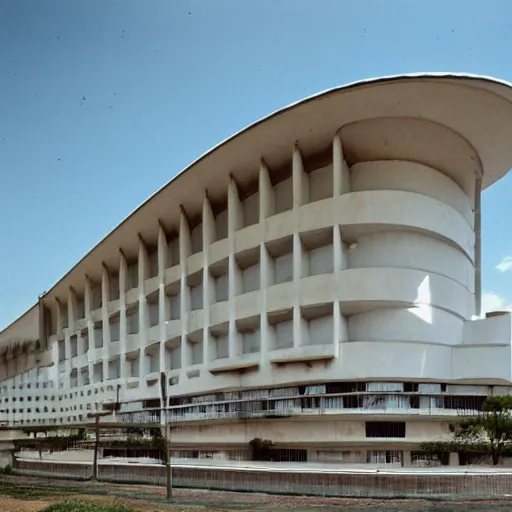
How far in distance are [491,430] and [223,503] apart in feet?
29.8

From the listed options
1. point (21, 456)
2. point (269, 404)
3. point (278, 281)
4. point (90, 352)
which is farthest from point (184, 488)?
point (21, 456)

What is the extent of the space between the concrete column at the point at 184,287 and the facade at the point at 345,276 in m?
0.10

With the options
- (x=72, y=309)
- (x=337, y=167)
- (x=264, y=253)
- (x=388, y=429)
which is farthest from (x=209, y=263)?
(x=72, y=309)

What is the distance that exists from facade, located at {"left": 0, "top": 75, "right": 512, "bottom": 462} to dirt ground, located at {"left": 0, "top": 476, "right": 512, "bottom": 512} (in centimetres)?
314

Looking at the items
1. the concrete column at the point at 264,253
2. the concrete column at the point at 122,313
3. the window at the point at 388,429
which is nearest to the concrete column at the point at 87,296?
the concrete column at the point at 122,313

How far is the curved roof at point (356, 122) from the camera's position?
Answer: 2353 cm

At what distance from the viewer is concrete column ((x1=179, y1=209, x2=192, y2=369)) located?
31578 mm

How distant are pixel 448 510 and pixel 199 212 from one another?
64.1ft

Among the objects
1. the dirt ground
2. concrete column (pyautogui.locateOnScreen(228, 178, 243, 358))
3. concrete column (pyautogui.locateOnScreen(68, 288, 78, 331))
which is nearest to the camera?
the dirt ground

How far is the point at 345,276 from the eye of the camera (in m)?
25.3

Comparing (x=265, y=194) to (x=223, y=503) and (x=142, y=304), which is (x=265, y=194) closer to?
(x=142, y=304)

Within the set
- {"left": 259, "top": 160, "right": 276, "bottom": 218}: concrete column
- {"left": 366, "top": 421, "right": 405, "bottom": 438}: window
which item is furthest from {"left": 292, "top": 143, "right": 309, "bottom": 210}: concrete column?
{"left": 366, "top": 421, "right": 405, "bottom": 438}: window

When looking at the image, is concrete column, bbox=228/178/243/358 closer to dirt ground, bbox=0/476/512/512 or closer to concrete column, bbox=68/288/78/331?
dirt ground, bbox=0/476/512/512

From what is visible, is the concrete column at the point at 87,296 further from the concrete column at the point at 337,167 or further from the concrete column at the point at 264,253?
→ the concrete column at the point at 337,167
